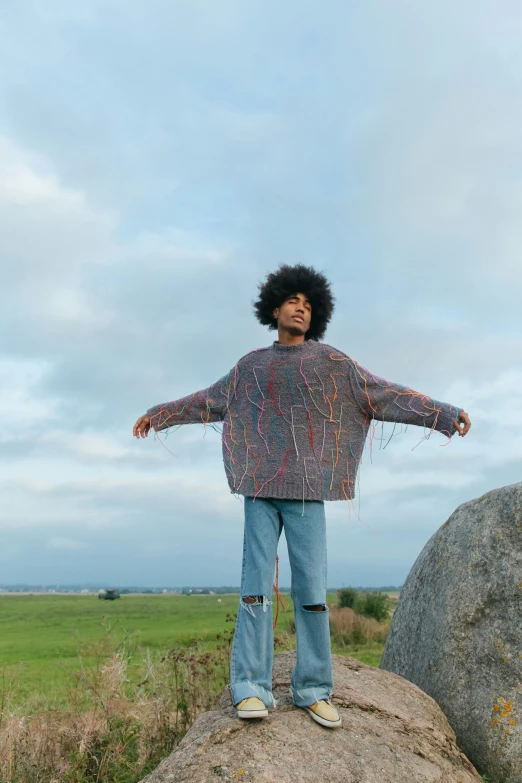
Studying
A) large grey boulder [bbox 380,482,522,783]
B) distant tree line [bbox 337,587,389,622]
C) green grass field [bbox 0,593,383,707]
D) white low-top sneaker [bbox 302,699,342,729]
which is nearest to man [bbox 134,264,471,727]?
white low-top sneaker [bbox 302,699,342,729]

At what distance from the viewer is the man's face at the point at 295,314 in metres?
5.12

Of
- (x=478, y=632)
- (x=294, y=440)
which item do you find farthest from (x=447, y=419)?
(x=478, y=632)

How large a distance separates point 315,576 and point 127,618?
26555 mm

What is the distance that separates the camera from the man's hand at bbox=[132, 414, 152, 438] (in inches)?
215

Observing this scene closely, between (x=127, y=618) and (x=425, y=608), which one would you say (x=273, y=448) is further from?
(x=127, y=618)

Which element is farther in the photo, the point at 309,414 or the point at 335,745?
the point at 309,414

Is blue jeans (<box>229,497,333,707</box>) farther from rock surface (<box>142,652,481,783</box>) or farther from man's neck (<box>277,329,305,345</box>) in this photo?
man's neck (<box>277,329,305,345</box>)

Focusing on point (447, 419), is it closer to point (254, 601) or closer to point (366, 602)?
point (254, 601)

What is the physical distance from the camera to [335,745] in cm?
432

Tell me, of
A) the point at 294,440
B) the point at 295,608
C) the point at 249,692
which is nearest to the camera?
the point at 249,692

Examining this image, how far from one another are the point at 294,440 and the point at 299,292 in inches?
47.2

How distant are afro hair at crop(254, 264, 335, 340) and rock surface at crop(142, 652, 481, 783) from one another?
9.30 feet

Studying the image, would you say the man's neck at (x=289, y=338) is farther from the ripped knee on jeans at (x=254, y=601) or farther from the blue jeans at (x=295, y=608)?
the ripped knee on jeans at (x=254, y=601)

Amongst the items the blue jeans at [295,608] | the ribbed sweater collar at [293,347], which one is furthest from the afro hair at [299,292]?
the blue jeans at [295,608]
